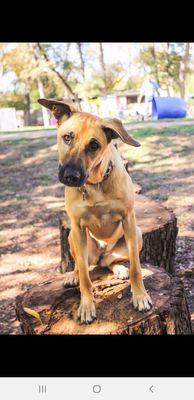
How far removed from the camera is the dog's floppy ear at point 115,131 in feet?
4.37

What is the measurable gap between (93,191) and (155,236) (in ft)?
1.99

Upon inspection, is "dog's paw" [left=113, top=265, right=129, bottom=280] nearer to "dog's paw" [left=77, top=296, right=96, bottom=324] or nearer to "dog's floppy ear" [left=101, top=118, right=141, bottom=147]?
"dog's paw" [left=77, top=296, right=96, bottom=324]

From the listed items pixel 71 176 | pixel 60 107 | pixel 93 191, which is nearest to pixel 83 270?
pixel 93 191

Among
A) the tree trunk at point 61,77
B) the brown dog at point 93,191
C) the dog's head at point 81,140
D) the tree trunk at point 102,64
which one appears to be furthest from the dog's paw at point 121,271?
the tree trunk at point 102,64

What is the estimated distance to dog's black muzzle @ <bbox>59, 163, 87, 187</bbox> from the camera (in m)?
1.24

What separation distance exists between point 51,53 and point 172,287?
117cm

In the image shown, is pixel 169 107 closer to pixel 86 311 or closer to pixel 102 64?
pixel 102 64

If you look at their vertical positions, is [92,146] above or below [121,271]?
above

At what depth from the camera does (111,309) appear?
4.98ft

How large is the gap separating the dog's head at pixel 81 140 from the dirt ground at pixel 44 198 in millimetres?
1110

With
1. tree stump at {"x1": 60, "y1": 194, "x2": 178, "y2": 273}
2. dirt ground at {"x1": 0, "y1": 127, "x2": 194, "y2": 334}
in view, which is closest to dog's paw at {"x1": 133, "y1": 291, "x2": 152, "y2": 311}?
tree stump at {"x1": 60, "y1": 194, "x2": 178, "y2": 273}

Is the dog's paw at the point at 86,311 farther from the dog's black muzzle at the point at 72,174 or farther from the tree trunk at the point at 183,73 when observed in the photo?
the tree trunk at the point at 183,73
